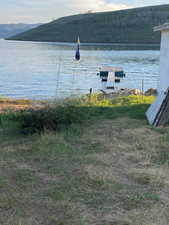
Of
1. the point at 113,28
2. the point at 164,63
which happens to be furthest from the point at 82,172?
the point at 113,28

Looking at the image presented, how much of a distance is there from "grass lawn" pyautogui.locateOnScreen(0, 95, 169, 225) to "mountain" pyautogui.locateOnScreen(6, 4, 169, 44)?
82129mm

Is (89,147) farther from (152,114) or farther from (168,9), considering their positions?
(168,9)

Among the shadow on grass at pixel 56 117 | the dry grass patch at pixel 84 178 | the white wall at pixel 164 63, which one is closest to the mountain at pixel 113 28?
the white wall at pixel 164 63

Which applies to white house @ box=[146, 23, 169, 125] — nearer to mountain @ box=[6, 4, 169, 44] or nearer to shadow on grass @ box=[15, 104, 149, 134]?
shadow on grass @ box=[15, 104, 149, 134]

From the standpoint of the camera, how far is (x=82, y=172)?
19.8ft

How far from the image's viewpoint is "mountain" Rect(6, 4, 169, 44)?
302ft

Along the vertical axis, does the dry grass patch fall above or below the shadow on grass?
below

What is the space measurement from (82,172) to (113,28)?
9588cm

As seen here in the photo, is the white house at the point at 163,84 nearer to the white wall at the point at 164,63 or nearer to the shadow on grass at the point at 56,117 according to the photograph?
the white wall at the point at 164,63

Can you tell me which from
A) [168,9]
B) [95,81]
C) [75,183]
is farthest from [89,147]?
[168,9]

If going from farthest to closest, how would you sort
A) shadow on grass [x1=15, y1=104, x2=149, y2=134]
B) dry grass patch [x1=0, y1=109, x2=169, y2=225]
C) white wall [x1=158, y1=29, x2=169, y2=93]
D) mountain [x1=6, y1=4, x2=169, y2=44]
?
mountain [x1=6, y1=4, x2=169, y2=44] → white wall [x1=158, y1=29, x2=169, y2=93] → shadow on grass [x1=15, y1=104, x2=149, y2=134] → dry grass patch [x1=0, y1=109, x2=169, y2=225]

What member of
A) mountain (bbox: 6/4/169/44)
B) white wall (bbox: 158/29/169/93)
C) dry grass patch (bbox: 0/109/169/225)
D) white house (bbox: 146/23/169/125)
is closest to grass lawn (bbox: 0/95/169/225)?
dry grass patch (bbox: 0/109/169/225)

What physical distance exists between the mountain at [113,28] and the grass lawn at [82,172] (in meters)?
82.1

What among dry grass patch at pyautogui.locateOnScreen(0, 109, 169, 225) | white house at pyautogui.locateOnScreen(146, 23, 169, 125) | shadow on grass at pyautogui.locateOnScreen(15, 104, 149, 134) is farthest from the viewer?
white house at pyautogui.locateOnScreen(146, 23, 169, 125)
